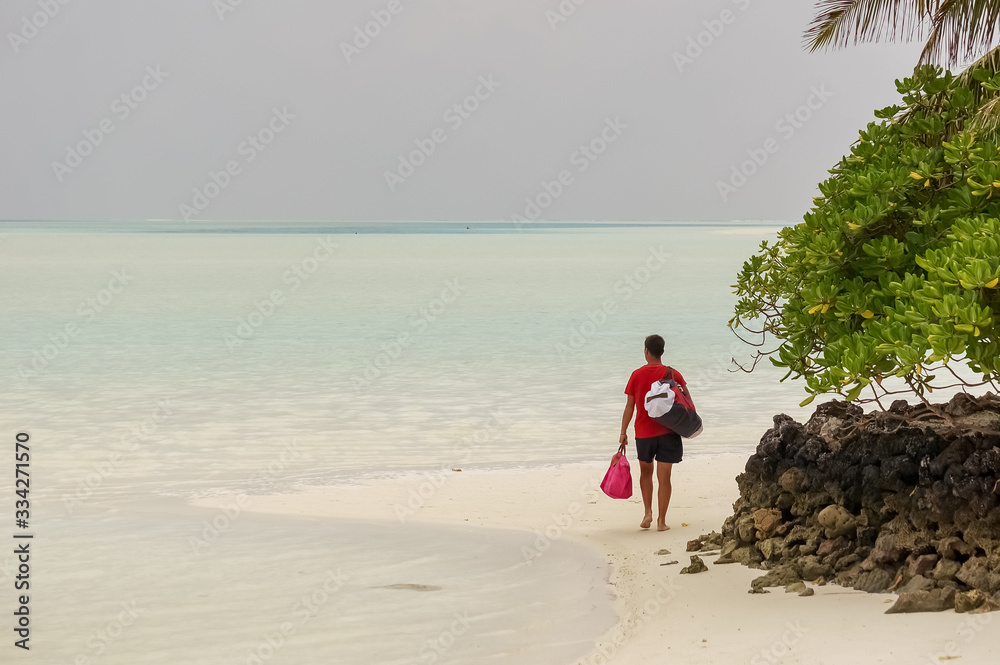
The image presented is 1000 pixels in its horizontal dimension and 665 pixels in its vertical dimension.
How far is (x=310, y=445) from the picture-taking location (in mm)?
13094

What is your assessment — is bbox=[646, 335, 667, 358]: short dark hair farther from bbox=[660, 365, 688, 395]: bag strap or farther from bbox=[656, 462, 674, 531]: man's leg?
bbox=[656, 462, 674, 531]: man's leg

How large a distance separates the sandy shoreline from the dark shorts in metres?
0.65

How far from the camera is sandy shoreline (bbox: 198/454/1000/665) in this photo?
5516 millimetres

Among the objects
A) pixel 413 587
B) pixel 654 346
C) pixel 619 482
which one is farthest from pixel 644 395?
pixel 413 587

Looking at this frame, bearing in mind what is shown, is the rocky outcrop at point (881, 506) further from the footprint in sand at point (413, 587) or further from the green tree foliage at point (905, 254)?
the footprint in sand at point (413, 587)

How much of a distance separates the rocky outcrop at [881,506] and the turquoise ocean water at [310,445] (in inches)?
52.1

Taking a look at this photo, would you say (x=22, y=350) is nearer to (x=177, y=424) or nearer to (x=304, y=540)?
(x=177, y=424)

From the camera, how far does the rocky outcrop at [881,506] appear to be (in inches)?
240

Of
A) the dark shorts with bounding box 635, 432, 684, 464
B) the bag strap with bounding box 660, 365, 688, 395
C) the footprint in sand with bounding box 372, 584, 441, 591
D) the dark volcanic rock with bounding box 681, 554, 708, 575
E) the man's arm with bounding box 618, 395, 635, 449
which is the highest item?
the bag strap with bounding box 660, 365, 688, 395

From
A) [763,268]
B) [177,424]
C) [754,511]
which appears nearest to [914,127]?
[763,268]

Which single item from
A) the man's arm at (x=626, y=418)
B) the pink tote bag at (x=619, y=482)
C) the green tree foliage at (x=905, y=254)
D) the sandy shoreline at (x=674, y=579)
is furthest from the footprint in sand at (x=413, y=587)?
the green tree foliage at (x=905, y=254)

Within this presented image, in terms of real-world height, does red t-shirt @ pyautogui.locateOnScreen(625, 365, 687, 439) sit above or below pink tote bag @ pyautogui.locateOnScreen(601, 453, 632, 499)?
above

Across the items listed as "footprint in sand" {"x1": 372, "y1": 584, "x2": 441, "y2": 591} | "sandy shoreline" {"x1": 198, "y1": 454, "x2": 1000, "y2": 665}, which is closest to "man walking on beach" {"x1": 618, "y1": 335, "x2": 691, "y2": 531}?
"sandy shoreline" {"x1": 198, "y1": 454, "x2": 1000, "y2": 665}

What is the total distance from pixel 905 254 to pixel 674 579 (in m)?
2.75
